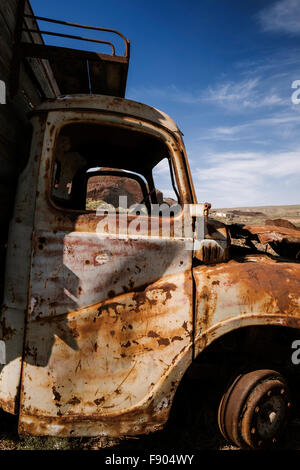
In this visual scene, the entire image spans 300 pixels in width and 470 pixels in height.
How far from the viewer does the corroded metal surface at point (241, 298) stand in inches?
67.2

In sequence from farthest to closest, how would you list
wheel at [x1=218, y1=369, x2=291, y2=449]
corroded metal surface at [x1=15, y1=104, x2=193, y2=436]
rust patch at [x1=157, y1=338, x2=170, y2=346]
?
wheel at [x1=218, y1=369, x2=291, y2=449], rust patch at [x1=157, y1=338, x2=170, y2=346], corroded metal surface at [x1=15, y1=104, x2=193, y2=436]

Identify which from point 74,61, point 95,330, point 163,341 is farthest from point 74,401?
point 74,61

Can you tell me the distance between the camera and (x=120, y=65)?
2105 millimetres

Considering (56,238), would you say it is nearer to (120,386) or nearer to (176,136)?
(120,386)

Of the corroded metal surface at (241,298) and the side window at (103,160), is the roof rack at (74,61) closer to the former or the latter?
the side window at (103,160)

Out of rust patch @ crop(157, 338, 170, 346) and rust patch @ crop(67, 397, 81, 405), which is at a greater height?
rust patch @ crop(157, 338, 170, 346)

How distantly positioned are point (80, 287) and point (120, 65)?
1.74 meters

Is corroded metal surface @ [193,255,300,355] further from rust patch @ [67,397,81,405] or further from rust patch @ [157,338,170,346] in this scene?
rust patch @ [67,397,81,405]

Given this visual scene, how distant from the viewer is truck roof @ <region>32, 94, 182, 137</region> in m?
1.69

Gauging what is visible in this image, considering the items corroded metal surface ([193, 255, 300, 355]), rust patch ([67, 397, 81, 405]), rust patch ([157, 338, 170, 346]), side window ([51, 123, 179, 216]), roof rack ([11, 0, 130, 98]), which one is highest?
roof rack ([11, 0, 130, 98])

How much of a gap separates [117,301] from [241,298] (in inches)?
32.2

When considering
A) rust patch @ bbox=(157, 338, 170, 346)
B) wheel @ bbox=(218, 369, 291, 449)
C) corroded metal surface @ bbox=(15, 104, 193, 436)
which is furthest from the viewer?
wheel @ bbox=(218, 369, 291, 449)

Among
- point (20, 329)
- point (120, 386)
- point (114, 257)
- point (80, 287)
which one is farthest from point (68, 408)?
point (114, 257)

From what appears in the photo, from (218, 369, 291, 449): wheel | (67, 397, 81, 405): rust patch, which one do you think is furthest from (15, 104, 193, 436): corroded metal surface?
(218, 369, 291, 449): wheel
